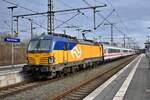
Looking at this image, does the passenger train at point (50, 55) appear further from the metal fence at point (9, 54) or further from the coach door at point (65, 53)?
the metal fence at point (9, 54)

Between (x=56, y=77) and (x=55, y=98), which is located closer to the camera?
(x=55, y=98)

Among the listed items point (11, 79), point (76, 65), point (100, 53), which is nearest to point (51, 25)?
point (76, 65)

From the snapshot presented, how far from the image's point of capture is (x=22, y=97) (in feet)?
46.2

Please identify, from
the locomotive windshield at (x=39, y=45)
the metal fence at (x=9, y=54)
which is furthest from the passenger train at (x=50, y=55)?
the metal fence at (x=9, y=54)

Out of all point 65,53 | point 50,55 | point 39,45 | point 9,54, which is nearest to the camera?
point 50,55

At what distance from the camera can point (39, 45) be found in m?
21.2

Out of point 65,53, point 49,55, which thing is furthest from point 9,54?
point 49,55

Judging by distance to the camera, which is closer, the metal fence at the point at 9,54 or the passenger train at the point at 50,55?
the passenger train at the point at 50,55

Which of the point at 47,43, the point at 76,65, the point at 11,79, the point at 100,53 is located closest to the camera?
the point at 11,79

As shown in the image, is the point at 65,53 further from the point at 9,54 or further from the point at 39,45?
the point at 9,54

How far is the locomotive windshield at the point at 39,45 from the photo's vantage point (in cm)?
2081

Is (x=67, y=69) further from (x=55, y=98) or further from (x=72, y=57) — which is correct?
(x=55, y=98)

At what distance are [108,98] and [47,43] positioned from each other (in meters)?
8.44

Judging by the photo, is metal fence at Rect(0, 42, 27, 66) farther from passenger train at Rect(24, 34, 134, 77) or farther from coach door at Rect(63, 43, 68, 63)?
coach door at Rect(63, 43, 68, 63)
